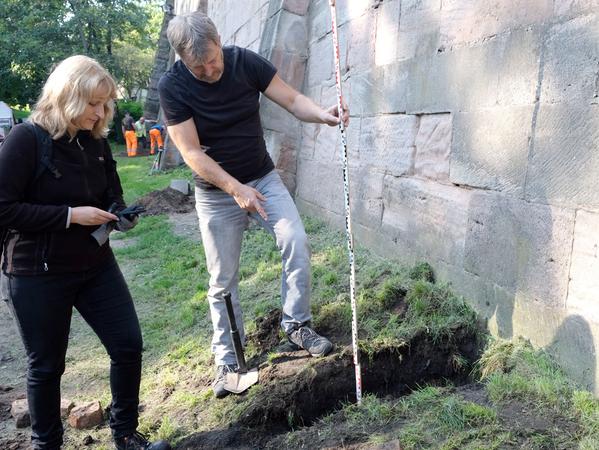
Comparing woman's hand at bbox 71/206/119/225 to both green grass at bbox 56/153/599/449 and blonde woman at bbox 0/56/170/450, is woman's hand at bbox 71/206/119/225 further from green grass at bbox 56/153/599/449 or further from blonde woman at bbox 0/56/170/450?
green grass at bbox 56/153/599/449

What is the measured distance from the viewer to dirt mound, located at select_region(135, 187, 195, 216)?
10820 millimetres

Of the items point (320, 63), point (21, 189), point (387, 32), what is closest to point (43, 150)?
point (21, 189)

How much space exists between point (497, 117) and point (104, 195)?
2.55 m

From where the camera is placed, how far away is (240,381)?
12.6 feet

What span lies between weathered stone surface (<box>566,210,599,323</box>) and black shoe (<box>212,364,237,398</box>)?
2.14 meters

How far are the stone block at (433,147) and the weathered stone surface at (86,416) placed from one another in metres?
3.04

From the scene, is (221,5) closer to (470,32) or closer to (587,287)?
(470,32)

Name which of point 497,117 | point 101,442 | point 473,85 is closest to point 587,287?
point 497,117

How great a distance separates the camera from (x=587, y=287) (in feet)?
10.5

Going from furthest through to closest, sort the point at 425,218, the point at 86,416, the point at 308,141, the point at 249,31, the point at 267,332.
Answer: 1. the point at 249,31
2. the point at 308,141
3. the point at 425,218
4. the point at 267,332
5. the point at 86,416

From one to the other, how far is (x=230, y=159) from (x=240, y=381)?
145cm

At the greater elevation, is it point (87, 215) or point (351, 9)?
point (351, 9)

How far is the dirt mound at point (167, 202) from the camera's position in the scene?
10820mm

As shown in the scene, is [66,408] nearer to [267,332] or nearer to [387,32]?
[267,332]
